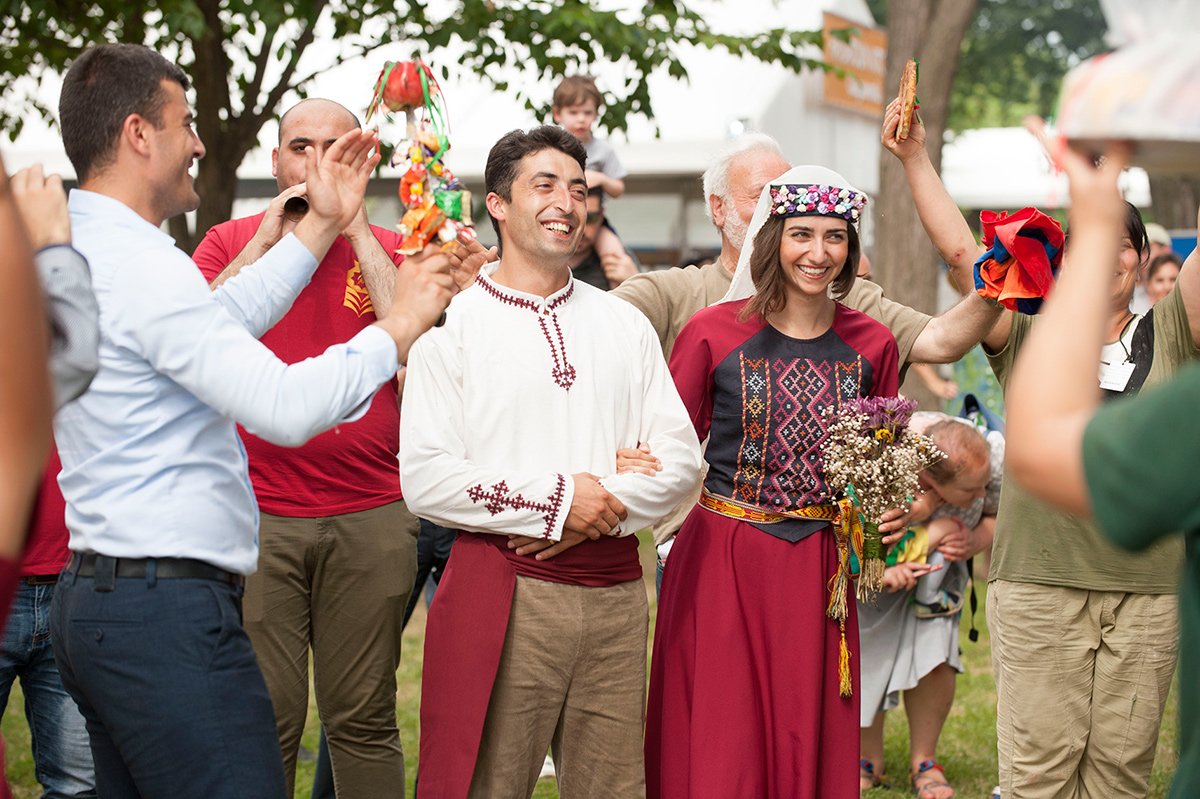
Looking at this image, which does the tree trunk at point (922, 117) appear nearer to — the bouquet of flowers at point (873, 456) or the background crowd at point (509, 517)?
the background crowd at point (509, 517)

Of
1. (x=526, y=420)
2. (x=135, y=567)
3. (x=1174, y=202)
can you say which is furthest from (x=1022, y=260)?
(x=1174, y=202)

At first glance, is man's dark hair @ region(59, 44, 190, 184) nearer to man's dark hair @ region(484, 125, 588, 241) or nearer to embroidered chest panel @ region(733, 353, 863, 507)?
man's dark hair @ region(484, 125, 588, 241)

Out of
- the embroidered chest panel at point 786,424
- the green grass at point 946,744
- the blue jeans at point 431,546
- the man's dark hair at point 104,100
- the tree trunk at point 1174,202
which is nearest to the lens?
the man's dark hair at point 104,100

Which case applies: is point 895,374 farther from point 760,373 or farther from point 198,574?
point 198,574

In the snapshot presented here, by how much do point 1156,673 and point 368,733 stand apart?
2.56 meters

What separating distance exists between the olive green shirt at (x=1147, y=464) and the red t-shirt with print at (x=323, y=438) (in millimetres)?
2636

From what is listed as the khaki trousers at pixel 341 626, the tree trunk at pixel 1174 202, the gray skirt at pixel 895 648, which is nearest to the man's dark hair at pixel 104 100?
the khaki trousers at pixel 341 626

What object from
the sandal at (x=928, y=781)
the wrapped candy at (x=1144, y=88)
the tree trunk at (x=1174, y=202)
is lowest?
the sandal at (x=928, y=781)

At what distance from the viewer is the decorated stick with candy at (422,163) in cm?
258

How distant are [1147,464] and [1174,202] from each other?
12608 mm

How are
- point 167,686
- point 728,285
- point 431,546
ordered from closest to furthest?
point 167,686, point 728,285, point 431,546

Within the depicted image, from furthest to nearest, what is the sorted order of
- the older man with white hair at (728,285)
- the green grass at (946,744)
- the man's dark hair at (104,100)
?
1. the green grass at (946,744)
2. the older man with white hair at (728,285)
3. the man's dark hair at (104,100)

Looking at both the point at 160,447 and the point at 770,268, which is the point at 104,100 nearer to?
the point at 160,447

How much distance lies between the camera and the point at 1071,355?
1.64 meters
